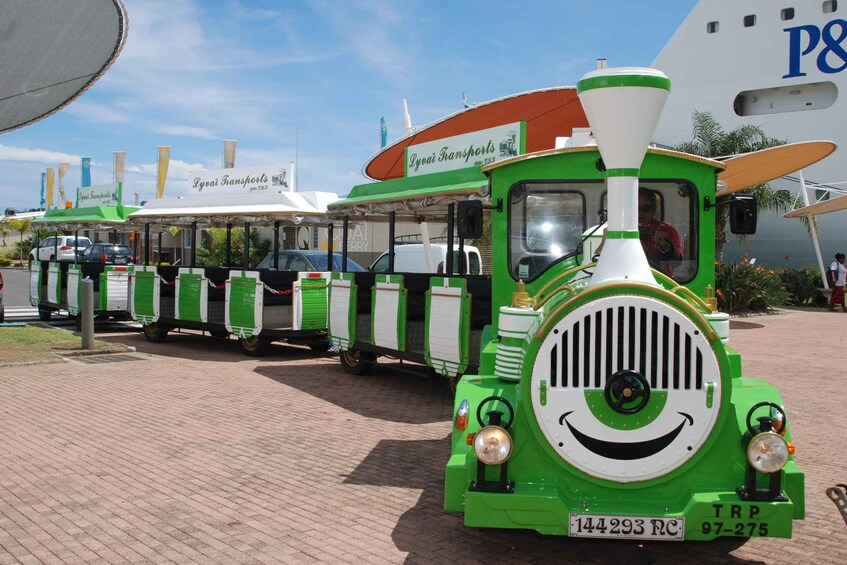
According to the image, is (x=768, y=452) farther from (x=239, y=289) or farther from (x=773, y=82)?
(x=773, y=82)

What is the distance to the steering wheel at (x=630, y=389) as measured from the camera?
3.64 meters

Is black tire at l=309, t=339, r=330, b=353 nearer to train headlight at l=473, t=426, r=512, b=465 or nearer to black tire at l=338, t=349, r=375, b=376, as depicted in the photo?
black tire at l=338, t=349, r=375, b=376

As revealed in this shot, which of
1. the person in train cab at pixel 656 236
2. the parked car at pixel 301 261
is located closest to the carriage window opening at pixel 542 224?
the person in train cab at pixel 656 236

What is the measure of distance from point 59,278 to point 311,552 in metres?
14.9

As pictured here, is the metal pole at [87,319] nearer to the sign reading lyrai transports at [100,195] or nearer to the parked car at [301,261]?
the parked car at [301,261]

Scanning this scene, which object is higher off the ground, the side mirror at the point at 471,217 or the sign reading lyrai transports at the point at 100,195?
the sign reading lyrai transports at the point at 100,195

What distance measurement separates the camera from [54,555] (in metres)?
4.34

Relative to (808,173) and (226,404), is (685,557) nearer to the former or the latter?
(226,404)

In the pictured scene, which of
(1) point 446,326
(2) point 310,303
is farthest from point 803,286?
(1) point 446,326

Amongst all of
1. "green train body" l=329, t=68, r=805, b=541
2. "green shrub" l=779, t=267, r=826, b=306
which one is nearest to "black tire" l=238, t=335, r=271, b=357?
"green train body" l=329, t=68, r=805, b=541

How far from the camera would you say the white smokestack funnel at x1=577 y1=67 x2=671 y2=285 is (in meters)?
3.96

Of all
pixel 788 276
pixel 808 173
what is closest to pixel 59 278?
pixel 788 276

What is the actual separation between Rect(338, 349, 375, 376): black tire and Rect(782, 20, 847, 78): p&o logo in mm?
24005

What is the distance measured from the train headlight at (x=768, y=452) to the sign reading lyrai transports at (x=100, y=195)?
1927cm
